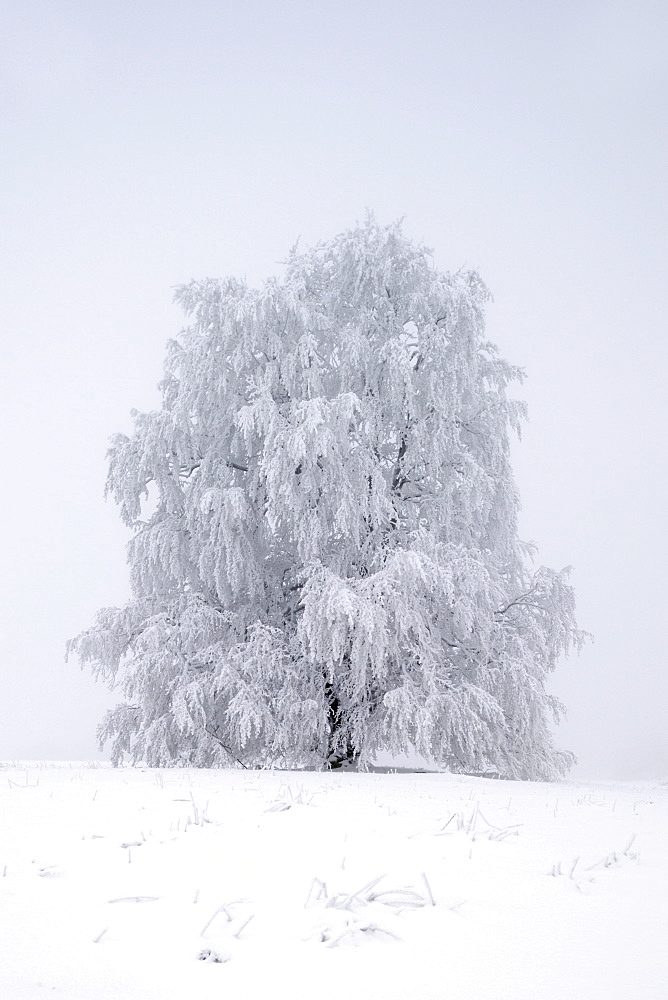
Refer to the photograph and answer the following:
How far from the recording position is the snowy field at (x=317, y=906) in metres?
2.66

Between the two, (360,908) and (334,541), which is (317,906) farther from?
(334,541)

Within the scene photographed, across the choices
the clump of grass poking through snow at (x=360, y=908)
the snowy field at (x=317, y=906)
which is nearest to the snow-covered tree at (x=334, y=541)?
the snowy field at (x=317, y=906)

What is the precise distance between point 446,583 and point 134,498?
609 centimetres

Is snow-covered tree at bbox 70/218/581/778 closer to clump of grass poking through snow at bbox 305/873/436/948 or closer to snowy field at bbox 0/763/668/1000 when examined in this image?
snowy field at bbox 0/763/668/1000

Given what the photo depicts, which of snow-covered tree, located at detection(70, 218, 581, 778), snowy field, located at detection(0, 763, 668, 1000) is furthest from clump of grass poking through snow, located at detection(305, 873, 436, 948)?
snow-covered tree, located at detection(70, 218, 581, 778)

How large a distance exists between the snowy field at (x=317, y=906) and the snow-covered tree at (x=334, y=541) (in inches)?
249

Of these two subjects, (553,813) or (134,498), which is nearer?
(553,813)

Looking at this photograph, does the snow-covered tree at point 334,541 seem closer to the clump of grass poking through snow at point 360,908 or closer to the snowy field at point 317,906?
the snowy field at point 317,906

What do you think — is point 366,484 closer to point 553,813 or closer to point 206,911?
point 553,813

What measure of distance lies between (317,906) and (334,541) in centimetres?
1107

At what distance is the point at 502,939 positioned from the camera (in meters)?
3.12

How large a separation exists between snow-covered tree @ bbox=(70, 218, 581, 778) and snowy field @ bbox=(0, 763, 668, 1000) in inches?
249

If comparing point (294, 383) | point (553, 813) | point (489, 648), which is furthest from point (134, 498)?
point (553, 813)

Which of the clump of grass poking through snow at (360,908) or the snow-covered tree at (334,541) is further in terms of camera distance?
the snow-covered tree at (334,541)
